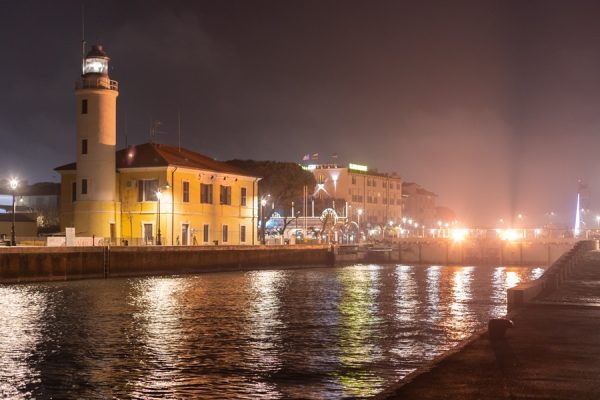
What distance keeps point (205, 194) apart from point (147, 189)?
20.7ft

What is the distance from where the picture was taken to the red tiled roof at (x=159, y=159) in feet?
243

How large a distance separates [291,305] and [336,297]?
18.9ft

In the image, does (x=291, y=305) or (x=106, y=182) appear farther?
(x=106, y=182)

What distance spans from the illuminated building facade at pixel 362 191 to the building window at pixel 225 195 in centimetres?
7180

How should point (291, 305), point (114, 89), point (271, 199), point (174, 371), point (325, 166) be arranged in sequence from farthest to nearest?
point (325, 166), point (271, 199), point (114, 89), point (291, 305), point (174, 371)

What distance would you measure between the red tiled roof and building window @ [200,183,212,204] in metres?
1.64

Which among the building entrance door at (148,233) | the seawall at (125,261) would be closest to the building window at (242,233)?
the seawall at (125,261)

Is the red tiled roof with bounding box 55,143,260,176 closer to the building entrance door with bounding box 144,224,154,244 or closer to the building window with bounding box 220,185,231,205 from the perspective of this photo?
the building window with bounding box 220,185,231,205

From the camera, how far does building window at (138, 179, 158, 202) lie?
7331 cm

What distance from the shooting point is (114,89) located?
2771 inches

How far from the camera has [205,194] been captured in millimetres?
78000

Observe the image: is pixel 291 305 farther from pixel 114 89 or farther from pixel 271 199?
pixel 271 199

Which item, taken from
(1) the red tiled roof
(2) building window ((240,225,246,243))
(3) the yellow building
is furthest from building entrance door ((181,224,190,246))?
(2) building window ((240,225,246,243))

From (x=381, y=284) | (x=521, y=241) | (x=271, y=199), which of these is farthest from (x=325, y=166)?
(x=381, y=284)
